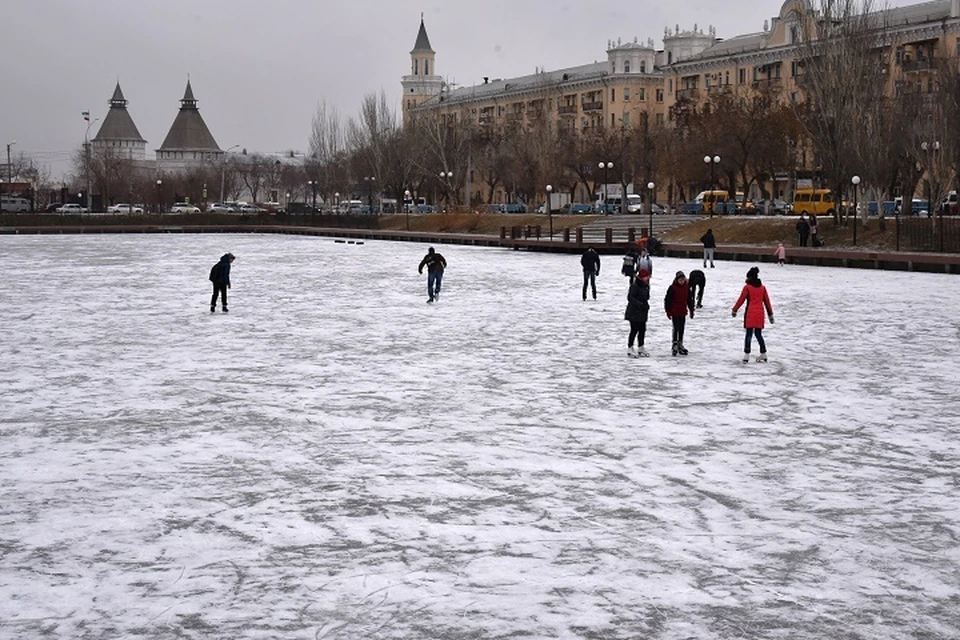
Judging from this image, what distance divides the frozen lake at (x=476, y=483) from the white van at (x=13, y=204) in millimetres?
81429

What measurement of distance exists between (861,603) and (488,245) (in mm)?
50729

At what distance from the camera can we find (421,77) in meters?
149

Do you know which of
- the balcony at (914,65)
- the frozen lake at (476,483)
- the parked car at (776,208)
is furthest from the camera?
the balcony at (914,65)

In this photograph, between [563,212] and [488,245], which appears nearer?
[488,245]

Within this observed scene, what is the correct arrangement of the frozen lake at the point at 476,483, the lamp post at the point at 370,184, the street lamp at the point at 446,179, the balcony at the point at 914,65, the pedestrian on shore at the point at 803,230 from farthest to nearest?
the lamp post at the point at 370,184 < the street lamp at the point at 446,179 < the balcony at the point at 914,65 < the pedestrian on shore at the point at 803,230 < the frozen lake at the point at 476,483

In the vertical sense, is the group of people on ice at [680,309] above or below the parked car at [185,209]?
below

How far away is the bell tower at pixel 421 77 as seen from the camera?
14788 centimetres

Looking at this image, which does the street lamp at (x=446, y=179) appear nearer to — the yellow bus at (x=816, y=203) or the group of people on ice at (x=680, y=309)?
the yellow bus at (x=816, y=203)

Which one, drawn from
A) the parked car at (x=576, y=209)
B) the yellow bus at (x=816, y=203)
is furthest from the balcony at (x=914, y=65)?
the parked car at (x=576, y=209)

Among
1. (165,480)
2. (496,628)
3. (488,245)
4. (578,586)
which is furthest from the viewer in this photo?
(488,245)

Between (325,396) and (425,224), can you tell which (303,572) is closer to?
(325,396)

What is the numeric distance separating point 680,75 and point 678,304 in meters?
82.0

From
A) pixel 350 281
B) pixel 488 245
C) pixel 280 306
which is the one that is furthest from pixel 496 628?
pixel 488 245

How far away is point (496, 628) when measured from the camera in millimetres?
6645
